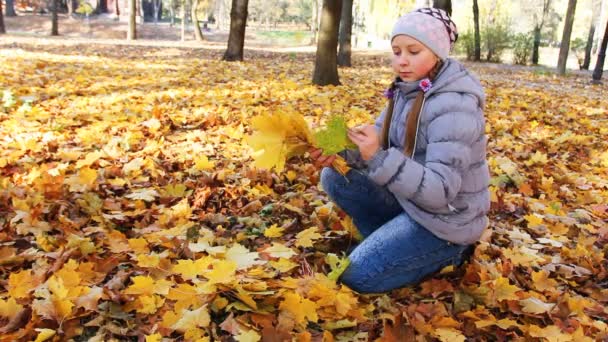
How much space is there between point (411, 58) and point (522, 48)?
2383 centimetres

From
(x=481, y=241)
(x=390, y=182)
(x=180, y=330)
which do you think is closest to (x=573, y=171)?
(x=481, y=241)

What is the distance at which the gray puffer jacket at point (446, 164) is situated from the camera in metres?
1.87

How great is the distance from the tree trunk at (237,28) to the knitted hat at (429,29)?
10.4 metres

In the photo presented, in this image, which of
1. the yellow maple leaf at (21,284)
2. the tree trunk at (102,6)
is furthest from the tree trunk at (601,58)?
the tree trunk at (102,6)

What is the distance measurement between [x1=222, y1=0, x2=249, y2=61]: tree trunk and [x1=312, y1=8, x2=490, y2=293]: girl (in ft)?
34.1

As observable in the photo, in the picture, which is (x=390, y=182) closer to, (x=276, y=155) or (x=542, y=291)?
(x=276, y=155)

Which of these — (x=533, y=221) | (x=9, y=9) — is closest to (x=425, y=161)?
(x=533, y=221)

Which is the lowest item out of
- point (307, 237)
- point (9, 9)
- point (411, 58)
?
point (307, 237)

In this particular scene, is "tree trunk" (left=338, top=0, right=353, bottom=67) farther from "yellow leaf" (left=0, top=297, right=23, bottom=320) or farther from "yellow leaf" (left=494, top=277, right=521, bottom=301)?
"yellow leaf" (left=0, top=297, right=23, bottom=320)

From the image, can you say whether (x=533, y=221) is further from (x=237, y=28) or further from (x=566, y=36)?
(x=566, y=36)

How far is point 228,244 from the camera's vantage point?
2.54 meters

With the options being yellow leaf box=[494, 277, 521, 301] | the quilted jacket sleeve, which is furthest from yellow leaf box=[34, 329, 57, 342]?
yellow leaf box=[494, 277, 521, 301]

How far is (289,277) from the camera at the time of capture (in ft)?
7.10

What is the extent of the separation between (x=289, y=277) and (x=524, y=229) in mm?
1673
